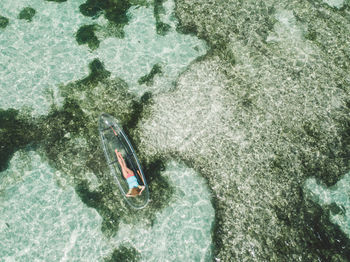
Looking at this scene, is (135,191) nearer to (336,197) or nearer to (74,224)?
(74,224)

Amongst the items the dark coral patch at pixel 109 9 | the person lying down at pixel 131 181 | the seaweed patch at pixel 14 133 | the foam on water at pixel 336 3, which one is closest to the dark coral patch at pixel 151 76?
the dark coral patch at pixel 109 9

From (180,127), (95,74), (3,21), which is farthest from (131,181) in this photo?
(3,21)

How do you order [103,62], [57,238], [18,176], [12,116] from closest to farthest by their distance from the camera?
1. [57,238]
2. [18,176]
3. [12,116]
4. [103,62]

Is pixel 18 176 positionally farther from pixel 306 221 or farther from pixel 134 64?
pixel 306 221

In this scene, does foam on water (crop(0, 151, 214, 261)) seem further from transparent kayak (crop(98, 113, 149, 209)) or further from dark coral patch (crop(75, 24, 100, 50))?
dark coral patch (crop(75, 24, 100, 50))

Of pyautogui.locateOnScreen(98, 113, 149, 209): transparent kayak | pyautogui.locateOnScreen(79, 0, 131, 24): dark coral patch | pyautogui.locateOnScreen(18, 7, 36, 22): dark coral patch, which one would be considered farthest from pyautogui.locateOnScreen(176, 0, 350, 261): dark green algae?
pyautogui.locateOnScreen(18, 7, 36, 22): dark coral patch

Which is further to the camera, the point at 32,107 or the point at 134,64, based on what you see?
the point at 134,64

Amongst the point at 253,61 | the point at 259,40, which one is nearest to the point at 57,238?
the point at 253,61
